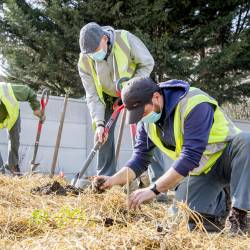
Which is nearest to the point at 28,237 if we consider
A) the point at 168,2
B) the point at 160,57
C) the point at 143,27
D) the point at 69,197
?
the point at 69,197

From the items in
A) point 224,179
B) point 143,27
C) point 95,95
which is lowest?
point 224,179

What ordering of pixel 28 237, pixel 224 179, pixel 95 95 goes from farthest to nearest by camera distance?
pixel 95 95, pixel 224 179, pixel 28 237

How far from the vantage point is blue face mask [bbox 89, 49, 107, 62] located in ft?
13.4

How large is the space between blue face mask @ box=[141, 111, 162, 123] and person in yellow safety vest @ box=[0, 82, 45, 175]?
10.3 ft

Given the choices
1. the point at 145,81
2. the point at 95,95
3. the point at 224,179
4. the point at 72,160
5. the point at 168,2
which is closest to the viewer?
the point at 145,81

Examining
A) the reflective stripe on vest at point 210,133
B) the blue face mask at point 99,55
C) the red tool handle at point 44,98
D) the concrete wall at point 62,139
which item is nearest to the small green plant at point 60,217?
the reflective stripe on vest at point 210,133

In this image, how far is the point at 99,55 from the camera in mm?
4113

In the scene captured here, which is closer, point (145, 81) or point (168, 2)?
point (145, 81)

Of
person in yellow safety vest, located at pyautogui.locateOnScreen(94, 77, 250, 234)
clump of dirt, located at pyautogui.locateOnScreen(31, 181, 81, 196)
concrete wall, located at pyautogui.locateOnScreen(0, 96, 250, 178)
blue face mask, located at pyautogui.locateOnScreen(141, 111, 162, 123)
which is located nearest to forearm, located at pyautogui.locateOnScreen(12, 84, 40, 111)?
concrete wall, located at pyautogui.locateOnScreen(0, 96, 250, 178)

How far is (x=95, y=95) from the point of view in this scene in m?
4.46

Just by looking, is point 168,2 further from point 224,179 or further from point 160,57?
point 224,179

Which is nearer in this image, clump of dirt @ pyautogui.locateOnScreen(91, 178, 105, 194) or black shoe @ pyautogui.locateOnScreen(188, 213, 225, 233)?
clump of dirt @ pyautogui.locateOnScreen(91, 178, 105, 194)

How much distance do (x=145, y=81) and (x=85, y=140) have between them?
4951 millimetres

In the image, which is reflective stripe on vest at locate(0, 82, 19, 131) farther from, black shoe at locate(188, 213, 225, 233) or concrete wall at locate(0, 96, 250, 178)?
black shoe at locate(188, 213, 225, 233)
